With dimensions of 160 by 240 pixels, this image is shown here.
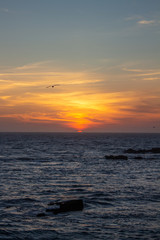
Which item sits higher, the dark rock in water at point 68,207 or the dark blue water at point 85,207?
the dark rock in water at point 68,207

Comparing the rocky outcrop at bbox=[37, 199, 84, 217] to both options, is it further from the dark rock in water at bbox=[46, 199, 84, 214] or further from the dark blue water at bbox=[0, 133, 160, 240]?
the dark blue water at bbox=[0, 133, 160, 240]

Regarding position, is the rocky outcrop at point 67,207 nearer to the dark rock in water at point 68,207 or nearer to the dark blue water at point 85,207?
the dark rock in water at point 68,207

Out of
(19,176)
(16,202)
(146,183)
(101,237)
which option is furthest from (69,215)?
(19,176)

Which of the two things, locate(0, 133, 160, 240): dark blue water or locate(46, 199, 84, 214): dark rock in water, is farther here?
locate(46, 199, 84, 214): dark rock in water

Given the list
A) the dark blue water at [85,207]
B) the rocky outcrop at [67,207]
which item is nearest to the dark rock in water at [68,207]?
the rocky outcrop at [67,207]

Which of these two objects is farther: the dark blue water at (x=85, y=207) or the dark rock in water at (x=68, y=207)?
the dark rock in water at (x=68, y=207)

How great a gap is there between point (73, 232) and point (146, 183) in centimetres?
1962

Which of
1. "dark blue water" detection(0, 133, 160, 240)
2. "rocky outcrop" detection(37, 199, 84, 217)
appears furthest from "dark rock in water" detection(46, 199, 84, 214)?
"dark blue water" detection(0, 133, 160, 240)

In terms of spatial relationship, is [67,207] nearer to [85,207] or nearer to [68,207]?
[68,207]

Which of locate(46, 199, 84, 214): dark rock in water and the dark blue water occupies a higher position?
locate(46, 199, 84, 214): dark rock in water

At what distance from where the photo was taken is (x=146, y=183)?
119 ft

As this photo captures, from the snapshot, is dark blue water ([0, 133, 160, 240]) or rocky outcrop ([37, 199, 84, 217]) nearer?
dark blue water ([0, 133, 160, 240])

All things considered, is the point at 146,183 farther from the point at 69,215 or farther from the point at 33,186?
the point at 69,215

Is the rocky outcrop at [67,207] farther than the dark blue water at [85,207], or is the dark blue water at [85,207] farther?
the rocky outcrop at [67,207]
